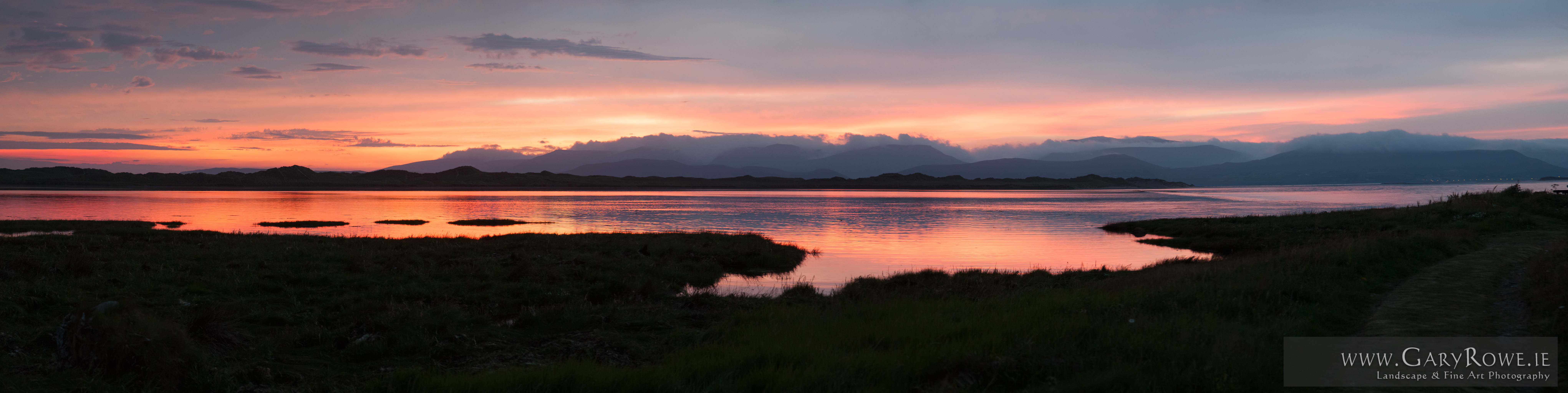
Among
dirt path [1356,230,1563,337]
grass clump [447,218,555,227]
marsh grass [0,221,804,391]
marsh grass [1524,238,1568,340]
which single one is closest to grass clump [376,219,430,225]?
grass clump [447,218,555,227]

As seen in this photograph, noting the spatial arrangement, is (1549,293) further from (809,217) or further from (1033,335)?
(809,217)

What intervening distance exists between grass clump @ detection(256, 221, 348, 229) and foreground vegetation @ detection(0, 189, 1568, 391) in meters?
25.6

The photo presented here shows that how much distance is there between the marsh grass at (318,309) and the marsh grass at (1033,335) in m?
1.92

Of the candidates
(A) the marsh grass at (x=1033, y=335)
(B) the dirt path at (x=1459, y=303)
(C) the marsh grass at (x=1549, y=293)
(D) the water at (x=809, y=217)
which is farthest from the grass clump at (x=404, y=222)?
(C) the marsh grass at (x=1549, y=293)

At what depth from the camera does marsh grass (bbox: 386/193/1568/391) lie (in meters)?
8.94

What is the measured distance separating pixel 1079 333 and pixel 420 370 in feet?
31.6

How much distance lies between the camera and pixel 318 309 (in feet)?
54.4

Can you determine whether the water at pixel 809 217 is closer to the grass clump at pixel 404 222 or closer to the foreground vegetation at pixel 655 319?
the grass clump at pixel 404 222

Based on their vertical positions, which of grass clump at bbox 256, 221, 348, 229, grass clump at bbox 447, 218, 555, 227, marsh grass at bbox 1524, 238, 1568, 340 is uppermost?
marsh grass at bbox 1524, 238, 1568, 340

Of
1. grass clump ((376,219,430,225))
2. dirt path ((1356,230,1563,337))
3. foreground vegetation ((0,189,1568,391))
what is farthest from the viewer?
grass clump ((376,219,430,225))

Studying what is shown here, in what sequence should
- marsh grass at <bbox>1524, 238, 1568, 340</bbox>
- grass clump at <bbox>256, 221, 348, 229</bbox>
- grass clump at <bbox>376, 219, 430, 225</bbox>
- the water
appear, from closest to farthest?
marsh grass at <bbox>1524, 238, 1568, 340</bbox>, the water, grass clump at <bbox>256, 221, 348, 229</bbox>, grass clump at <bbox>376, 219, 430, 225</bbox>

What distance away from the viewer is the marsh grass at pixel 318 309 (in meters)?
9.13

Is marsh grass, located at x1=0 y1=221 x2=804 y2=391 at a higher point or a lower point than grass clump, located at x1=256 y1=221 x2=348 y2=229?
higher

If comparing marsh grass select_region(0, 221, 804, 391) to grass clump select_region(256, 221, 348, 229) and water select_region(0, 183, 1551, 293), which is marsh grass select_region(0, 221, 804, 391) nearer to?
water select_region(0, 183, 1551, 293)
